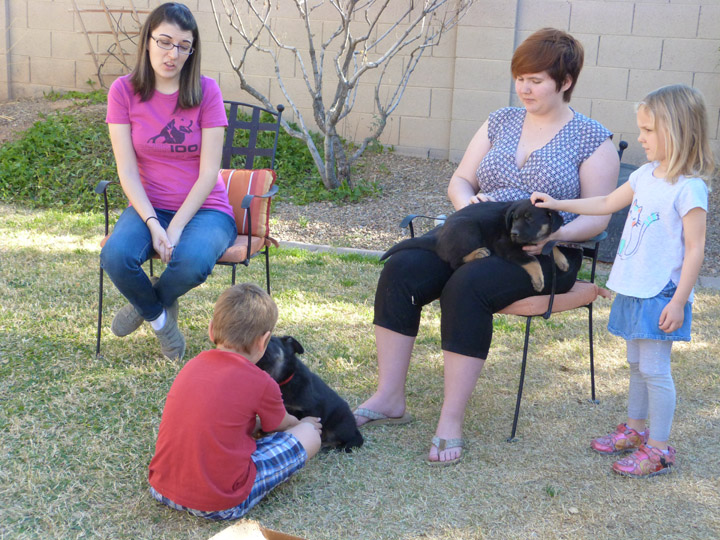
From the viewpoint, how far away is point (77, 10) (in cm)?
821

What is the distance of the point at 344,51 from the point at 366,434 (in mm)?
5390

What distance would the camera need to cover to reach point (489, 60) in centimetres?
718

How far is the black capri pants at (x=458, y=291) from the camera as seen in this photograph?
2.75m

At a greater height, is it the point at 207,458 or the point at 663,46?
the point at 663,46

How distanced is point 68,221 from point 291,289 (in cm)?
262

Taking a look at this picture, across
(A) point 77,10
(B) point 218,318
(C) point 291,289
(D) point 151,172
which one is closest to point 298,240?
(C) point 291,289

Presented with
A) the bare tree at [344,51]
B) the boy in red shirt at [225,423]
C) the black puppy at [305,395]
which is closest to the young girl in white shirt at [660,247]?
the black puppy at [305,395]

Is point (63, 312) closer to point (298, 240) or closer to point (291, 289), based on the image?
point (291, 289)

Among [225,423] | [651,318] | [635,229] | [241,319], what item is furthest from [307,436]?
[635,229]

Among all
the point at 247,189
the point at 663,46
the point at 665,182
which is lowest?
the point at 247,189

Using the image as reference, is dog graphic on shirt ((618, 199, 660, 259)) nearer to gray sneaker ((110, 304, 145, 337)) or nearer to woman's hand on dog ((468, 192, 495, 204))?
woman's hand on dog ((468, 192, 495, 204))

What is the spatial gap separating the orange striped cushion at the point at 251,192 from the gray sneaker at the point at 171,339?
629 mm

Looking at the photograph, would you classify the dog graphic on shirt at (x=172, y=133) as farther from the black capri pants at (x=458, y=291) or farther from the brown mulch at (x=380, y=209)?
the brown mulch at (x=380, y=209)

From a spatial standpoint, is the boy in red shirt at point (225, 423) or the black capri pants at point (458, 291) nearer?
the boy in red shirt at point (225, 423)
